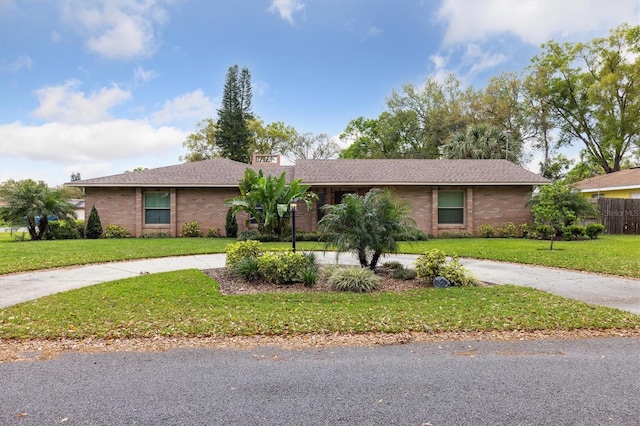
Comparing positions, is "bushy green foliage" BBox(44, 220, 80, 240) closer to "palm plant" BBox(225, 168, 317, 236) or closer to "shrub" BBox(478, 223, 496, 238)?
"palm plant" BBox(225, 168, 317, 236)

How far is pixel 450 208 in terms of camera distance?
59.7 feet

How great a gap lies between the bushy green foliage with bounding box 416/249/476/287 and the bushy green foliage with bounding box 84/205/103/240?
15.6 meters

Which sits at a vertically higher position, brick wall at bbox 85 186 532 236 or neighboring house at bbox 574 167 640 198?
neighboring house at bbox 574 167 640 198

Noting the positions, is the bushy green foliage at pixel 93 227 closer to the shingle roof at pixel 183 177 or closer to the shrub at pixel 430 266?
the shingle roof at pixel 183 177

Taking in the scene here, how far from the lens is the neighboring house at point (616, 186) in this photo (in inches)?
818

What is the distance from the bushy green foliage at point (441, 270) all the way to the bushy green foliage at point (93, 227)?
15.6 m

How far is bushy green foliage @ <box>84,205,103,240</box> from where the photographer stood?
17.0m

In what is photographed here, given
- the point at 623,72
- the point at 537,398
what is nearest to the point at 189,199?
the point at 537,398

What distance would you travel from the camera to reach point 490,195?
59.3ft

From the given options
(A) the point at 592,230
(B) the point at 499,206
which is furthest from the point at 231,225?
(A) the point at 592,230

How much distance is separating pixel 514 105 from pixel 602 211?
15.9 m

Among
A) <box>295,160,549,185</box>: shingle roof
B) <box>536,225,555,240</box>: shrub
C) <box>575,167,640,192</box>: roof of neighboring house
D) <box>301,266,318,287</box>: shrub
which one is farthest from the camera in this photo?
<box>575,167,640,192</box>: roof of neighboring house

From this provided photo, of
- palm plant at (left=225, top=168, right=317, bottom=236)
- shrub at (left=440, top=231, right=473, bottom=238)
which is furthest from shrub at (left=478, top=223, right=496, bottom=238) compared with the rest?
palm plant at (left=225, top=168, right=317, bottom=236)

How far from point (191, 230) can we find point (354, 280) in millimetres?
12741
